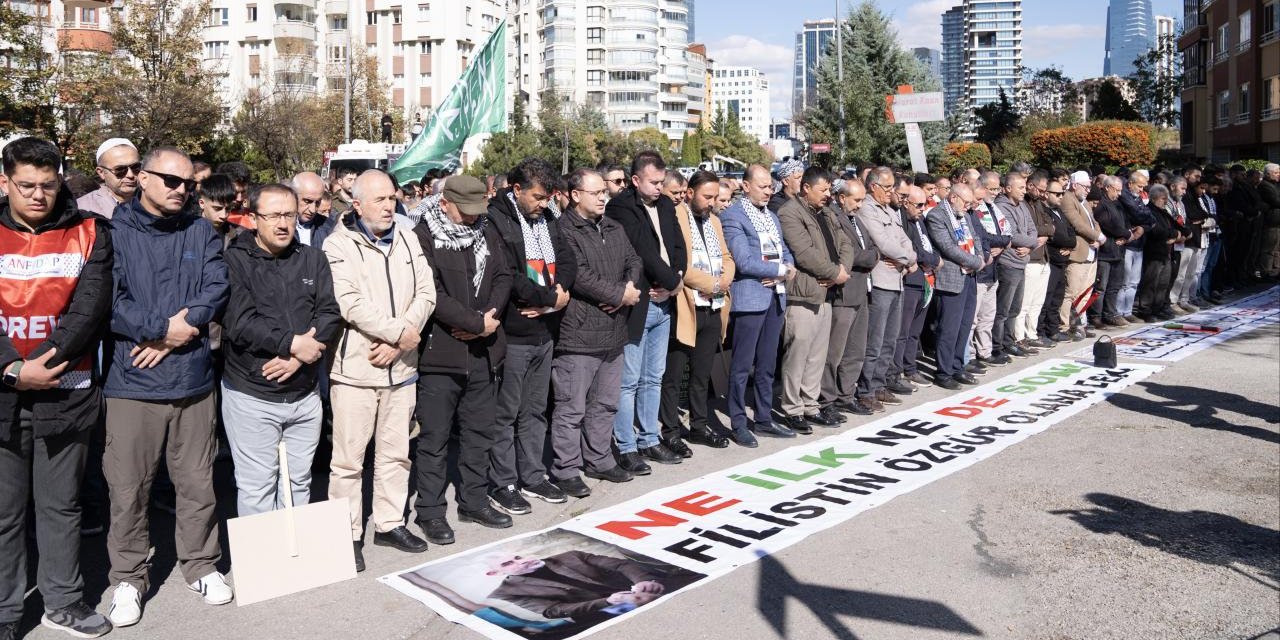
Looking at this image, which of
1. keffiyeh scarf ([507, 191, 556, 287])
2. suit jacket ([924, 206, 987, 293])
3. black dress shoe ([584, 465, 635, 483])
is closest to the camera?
keffiyeh scarf ([507, 191, 556, 287])

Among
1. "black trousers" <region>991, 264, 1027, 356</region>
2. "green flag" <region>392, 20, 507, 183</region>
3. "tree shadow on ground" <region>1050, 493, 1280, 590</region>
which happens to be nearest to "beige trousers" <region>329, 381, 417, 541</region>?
"tree shadow on ground" <region>1050, 493, 1280, 590</region>

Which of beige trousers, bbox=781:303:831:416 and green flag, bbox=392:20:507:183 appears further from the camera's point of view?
green flag, bbox=392:20:507:183

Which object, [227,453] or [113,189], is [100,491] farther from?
[113,189]

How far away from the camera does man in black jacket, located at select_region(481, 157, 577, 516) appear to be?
6727mm

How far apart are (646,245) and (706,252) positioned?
0.74 metres

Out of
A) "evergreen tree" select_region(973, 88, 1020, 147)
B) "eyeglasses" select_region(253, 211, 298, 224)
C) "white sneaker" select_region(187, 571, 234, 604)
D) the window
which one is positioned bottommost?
"white sneaker" select_region(187, 571, 234, 604)

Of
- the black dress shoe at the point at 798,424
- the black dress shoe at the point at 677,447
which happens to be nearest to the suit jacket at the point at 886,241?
the black dress shoe at the point at 798,424

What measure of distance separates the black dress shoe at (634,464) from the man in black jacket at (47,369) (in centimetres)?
352

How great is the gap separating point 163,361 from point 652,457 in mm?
3819

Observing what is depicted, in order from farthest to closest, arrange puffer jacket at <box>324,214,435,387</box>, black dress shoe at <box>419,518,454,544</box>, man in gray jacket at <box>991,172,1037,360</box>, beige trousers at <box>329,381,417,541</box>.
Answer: man in gray jacket at <box>991,172,1037,360</box>
black dress shoe at <box>419,518,454,544</box>
beige trousers at <box>329,381,417,541</box>
puffer jacket at <box>324,214,435,387</box>

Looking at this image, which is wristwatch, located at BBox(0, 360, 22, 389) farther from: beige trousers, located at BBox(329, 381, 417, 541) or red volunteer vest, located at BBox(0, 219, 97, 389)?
beige trousers, located at BBox(329, 381, 417, 541)

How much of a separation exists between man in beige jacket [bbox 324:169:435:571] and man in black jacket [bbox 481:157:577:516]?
0.80 m

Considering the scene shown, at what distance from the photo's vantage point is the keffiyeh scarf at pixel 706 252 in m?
8.19

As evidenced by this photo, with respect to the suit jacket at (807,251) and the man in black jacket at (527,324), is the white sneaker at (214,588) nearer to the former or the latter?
the man in black jacket at (527,324)
